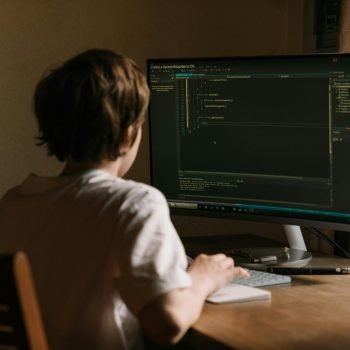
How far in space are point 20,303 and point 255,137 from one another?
102 centimetres

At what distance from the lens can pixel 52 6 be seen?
7.55 feet

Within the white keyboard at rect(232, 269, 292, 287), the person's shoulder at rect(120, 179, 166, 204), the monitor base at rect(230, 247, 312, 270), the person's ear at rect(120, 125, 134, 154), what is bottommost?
the monitor base at rect(230, 247, 312, 270)

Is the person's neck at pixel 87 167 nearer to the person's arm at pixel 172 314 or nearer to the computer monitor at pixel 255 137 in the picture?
the person's arm at pixel 172 314

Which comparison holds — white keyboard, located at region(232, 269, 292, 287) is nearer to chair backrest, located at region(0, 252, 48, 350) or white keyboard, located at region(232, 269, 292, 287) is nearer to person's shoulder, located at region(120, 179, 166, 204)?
person's shoulder, located at region(120, 179, 166, 204)

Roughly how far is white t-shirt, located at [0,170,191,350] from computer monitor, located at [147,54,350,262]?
0.64 metres

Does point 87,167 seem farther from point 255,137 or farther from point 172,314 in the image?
point 255,137

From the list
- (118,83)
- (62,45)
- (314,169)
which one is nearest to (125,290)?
(118,83)

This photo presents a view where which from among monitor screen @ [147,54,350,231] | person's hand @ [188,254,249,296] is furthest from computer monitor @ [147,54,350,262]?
person's hand @ [188,254,249,296]

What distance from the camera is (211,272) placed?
163 centimetres

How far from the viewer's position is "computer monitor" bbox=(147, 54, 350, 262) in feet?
6.44

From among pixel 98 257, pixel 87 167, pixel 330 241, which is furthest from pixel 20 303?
pixel 330 241

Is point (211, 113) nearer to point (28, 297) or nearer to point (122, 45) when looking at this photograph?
point (122, 45)

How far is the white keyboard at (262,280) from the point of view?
6.05 ft

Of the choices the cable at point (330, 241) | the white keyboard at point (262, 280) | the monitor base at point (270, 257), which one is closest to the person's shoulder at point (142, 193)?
the white keyboard at point (262, 280)
